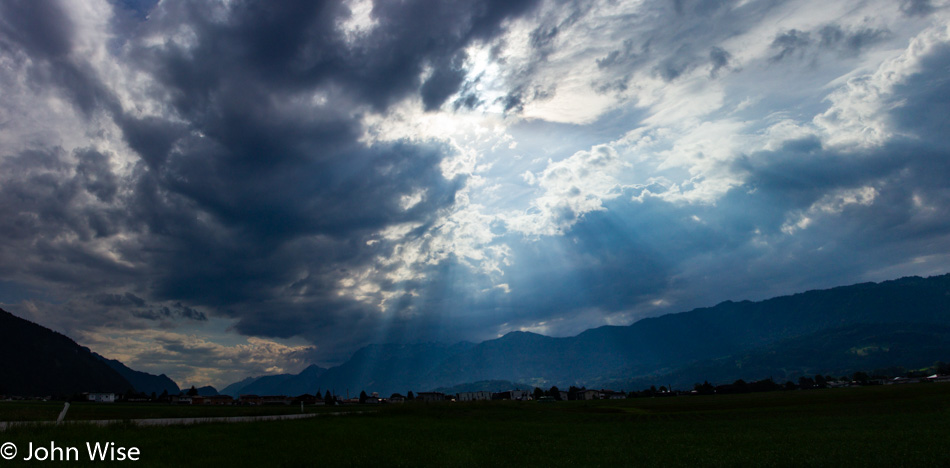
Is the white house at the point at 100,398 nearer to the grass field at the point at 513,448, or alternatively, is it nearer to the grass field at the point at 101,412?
the grass field at the point at 101,412

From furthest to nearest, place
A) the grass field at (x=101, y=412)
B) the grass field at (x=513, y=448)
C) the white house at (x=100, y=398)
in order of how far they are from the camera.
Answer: the white house at (x=100, y=398), the grass field at (x=101, y=412), the grass field at (x=513, y=448)

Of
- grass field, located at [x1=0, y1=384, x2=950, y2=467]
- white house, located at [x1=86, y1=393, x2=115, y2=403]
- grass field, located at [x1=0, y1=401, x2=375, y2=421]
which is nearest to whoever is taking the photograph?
grass field, located at [x1=0, y1=384, x2=950, y2=467]

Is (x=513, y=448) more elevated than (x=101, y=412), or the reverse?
(x=101, y=412)

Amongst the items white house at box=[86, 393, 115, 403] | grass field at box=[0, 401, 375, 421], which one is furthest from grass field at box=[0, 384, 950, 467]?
white house at box=[86, 393, 115, 403]

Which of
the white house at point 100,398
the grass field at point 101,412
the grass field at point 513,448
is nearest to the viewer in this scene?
the grass field at point 513,448

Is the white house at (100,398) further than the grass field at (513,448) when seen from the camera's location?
Yes

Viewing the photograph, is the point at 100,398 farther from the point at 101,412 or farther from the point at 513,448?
the point at 513,448

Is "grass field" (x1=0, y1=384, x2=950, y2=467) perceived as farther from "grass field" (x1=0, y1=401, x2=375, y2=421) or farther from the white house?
the white house

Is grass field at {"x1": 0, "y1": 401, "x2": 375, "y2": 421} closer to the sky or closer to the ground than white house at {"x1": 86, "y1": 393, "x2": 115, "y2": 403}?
closer to the sky

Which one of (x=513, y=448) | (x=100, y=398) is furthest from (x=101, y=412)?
(x=100, y=398)

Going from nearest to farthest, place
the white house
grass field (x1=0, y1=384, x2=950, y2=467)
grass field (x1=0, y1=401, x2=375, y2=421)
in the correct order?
grass field (x1=0, y1=384, x2=950, y2=467), grass field (x1=0, y1=401, x2=375, y2=421), the white house

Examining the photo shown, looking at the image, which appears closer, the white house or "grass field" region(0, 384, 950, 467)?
"grass field" region(0, 384, 950, 467)

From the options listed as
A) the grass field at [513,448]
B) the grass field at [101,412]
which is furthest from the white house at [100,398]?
the grass field at [513,448]

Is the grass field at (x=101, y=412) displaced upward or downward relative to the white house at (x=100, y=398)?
upward
